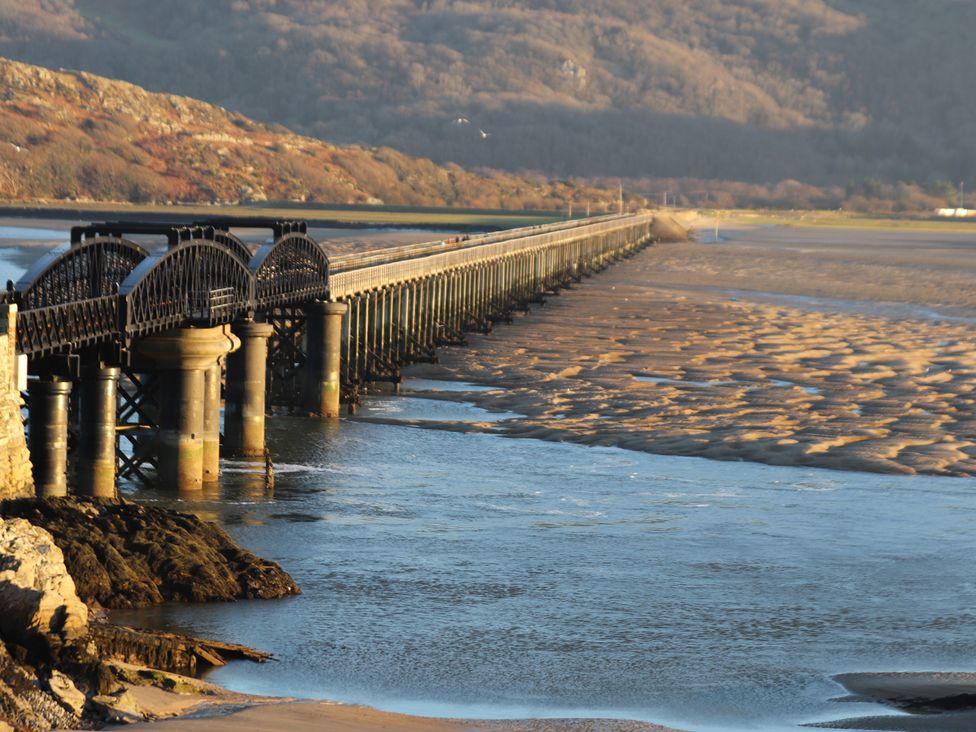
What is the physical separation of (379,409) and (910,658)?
3442 centimetres

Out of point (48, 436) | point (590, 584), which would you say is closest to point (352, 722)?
point (590, 584)

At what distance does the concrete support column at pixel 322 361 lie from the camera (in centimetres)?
6259

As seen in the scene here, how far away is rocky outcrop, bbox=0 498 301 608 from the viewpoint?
33469mm

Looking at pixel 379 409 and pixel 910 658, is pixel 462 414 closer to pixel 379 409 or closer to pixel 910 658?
pixel 379 409

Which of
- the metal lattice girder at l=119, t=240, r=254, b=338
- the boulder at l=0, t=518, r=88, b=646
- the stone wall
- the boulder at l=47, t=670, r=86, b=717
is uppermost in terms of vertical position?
the metal lattice girder at l=119, t=240, r=254, b=338

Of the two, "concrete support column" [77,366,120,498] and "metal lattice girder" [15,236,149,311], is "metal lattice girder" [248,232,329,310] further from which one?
"concrete support column" [77,366,120,498]

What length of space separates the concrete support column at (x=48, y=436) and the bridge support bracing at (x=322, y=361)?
2435 centimetres

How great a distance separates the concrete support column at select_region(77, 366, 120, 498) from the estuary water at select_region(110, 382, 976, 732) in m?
3.23

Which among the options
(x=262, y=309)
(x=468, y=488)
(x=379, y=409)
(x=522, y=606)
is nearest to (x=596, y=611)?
(x=522, y=606)

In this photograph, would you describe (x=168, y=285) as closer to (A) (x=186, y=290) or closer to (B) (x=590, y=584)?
(A) (x=186, y=290)

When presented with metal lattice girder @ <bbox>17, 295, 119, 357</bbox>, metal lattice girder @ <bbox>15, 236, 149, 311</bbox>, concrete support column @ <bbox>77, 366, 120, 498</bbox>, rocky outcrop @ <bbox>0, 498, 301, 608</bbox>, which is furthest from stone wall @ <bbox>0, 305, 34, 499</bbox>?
concrete support column @ <bbox>77, 366, 120, 498</bbox>

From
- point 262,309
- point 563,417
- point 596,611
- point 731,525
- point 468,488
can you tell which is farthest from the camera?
point 563,417

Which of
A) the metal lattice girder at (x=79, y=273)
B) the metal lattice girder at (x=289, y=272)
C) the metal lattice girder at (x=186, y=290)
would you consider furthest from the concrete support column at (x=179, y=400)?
the metal lattice girder at (x=289, y=272)

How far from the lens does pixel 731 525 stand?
144 feet
